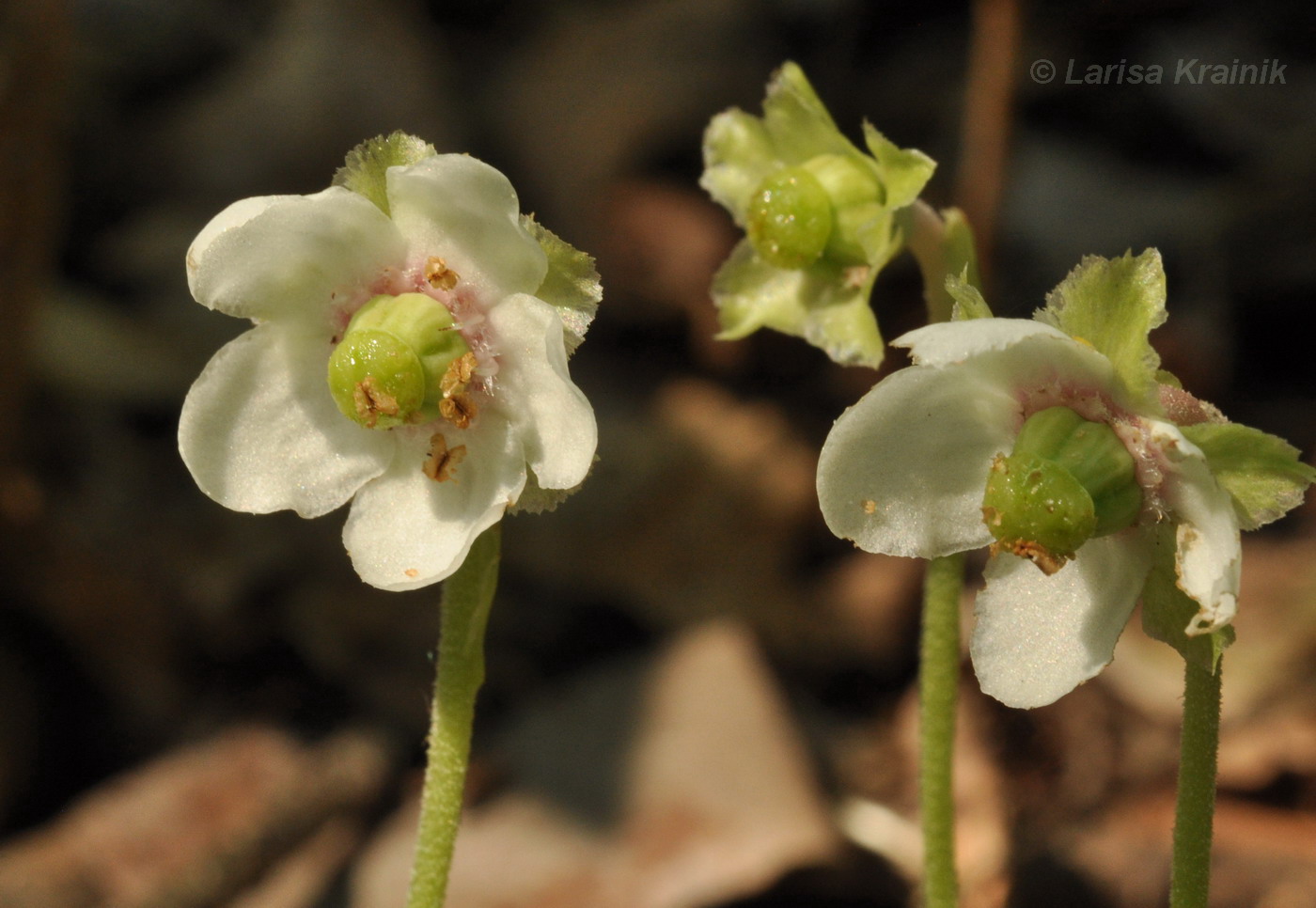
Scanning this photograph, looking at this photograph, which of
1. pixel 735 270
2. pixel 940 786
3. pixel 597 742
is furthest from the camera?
pixel 597 742

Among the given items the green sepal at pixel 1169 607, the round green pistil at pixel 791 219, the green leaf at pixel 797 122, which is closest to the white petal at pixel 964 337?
the green sepal at pixel 1169 607

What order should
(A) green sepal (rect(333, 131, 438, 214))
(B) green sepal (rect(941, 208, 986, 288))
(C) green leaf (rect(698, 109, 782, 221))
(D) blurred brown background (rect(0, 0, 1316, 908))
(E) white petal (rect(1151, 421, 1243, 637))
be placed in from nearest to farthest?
(E) white petal (rect(1151, 421, 1243, 637))
(A) green sepal (rect(333, 131, 438, 214))
(B) green sepal (rect(941, 208, 986, 288))
(C) green leaf (rect(698, 109, 782, 221))
(D) blurred brown background (rect(0, 0, 1316, 908))

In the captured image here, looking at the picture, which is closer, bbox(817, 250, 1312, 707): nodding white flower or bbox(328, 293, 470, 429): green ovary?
bbox(817, 250, 1312, 707): nodding white flower

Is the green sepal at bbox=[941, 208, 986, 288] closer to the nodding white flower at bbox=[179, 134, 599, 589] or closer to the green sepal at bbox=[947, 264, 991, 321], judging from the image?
the green sepal at bbox=[947, 264, 991, 321]

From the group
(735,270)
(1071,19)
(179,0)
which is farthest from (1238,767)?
(179,0)

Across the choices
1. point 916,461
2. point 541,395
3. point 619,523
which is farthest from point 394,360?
point 619,523

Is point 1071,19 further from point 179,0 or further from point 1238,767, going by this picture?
point 179,0

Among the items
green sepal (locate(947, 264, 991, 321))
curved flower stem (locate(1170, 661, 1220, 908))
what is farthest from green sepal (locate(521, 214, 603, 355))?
curved flower stem (locate(1170, 661, 1220, 908))

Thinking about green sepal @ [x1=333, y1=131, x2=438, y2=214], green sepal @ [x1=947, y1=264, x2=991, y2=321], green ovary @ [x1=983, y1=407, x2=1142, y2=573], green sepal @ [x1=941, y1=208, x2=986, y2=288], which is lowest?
green ovary @ [x1=983, y1=407, x2=1142, y2=573]
